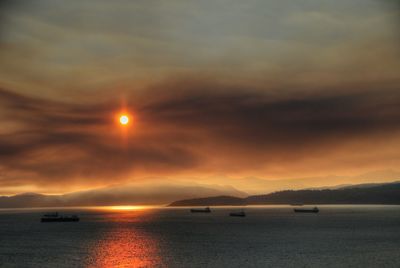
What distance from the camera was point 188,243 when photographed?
116 m

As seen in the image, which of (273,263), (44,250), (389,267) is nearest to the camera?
(389,267)

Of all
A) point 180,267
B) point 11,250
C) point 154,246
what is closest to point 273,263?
point 180,267

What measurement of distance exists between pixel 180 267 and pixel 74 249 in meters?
37.4

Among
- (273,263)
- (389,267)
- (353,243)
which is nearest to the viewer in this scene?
(389,267)

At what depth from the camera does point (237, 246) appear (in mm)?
107625

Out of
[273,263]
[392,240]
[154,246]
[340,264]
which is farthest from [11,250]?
[392,240]

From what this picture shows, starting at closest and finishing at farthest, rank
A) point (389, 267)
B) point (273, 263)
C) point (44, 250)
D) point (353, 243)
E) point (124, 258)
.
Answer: point (389, 267) → point (273, 263) → point (124, 258) → point (44, 250) → point (353, 243)

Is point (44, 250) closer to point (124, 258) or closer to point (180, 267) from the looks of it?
point (124, 258)

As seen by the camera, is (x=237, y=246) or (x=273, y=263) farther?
(x=237, y=246)

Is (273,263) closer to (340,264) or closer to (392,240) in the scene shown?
(340,264)

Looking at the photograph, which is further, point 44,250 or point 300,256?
point 44,250

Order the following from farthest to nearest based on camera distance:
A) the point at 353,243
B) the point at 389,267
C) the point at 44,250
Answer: the point at 353,243 → the point at 44,250 → the point at 389,267

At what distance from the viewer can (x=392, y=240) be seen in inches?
4668

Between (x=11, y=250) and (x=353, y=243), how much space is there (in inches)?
3098
